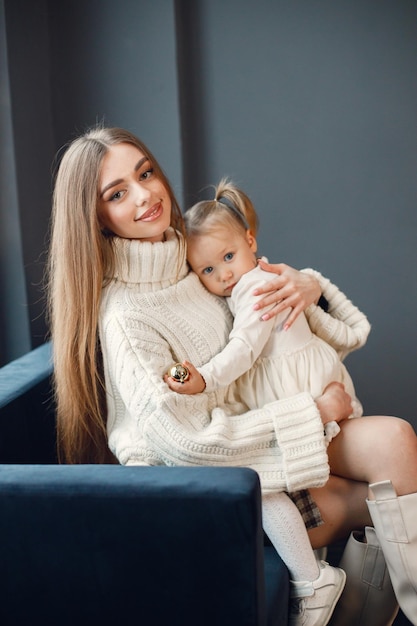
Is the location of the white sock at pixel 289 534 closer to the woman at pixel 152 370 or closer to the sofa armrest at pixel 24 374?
the woman at pixel 152 370

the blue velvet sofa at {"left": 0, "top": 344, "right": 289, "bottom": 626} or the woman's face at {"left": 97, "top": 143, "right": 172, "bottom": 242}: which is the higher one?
the woman's face at {"left": 97, "top": 143, "right": 172, "bottom": 242}

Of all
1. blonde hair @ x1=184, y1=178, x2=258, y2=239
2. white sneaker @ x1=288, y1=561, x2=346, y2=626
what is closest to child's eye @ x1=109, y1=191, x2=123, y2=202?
blonde hair @ x1=184, y1=178, x2=258, y2=239

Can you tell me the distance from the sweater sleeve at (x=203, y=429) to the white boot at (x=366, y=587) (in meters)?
0.26

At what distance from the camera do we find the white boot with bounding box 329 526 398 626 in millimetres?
1785

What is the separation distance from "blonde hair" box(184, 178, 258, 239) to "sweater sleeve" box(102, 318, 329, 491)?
0.33 m

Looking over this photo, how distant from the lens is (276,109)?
2.85 metres

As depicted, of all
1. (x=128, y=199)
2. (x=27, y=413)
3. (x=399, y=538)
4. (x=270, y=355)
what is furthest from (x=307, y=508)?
(x=128, y=199)

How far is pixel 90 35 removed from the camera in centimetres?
276

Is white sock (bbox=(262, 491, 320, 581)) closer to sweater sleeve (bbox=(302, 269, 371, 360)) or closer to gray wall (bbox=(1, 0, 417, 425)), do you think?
sweater sleeve (bbox=(302, 269, 371, 360))

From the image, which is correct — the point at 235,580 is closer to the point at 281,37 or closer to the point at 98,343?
the point at 98,343

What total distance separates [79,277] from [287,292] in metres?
0.48

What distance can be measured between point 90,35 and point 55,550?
1933 millimetres

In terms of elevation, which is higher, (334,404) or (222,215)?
(222,215)

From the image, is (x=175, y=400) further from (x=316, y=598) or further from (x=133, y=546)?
(x=316, y=598)
